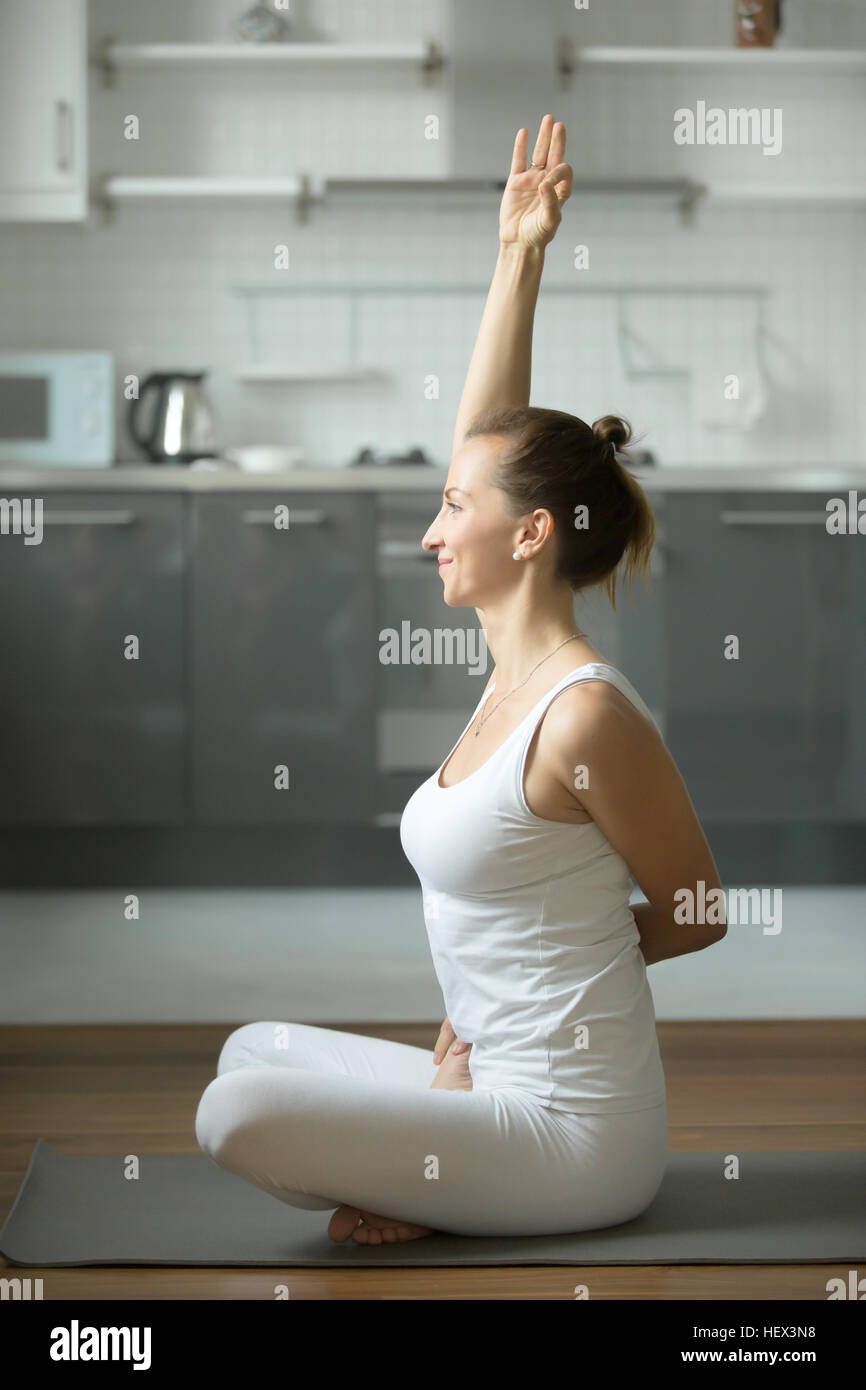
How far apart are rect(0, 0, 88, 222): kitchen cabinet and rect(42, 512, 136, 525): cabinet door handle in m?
0.82

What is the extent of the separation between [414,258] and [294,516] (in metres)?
1.01

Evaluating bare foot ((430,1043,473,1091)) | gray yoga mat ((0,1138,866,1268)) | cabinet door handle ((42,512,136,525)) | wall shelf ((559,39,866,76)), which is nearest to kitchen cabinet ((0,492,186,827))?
cabinet door handle ((42,512,136,525))

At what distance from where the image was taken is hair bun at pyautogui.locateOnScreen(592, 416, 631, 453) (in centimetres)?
139

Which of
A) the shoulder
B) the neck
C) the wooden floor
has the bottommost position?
the wooden floor

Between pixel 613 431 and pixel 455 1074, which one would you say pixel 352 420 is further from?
pixel 455 1074

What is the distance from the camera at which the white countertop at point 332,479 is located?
11.4 feet

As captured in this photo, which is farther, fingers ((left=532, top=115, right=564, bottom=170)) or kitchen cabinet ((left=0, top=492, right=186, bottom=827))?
kitchen cabinet ((left=0, top=492, right=186, bottom=827))

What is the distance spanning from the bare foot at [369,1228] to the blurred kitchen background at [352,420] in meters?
1.55

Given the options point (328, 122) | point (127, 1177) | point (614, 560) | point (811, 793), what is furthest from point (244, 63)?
point (127, 1177)

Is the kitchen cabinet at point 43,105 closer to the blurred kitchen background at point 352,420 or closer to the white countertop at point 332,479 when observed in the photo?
the blurred kitchen background at point 352,420

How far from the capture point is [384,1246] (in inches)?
52.9

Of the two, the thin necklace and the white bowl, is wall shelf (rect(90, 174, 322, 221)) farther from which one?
the thin necklace

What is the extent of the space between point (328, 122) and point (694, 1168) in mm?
3288

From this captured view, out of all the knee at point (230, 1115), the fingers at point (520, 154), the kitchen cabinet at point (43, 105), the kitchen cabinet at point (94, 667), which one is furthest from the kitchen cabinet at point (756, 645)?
the knee at point (230, 1115)
